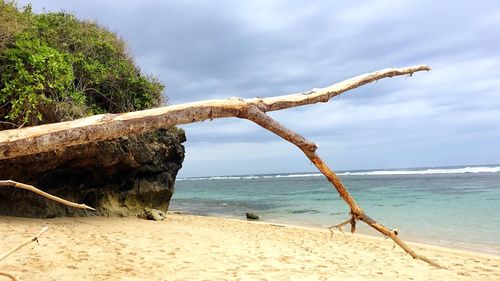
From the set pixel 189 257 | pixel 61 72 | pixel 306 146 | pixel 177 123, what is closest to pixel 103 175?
pixel 61 72

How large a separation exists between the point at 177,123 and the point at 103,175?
30.9 ft

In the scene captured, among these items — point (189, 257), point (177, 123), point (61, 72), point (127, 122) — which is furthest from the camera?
point (61, 72)

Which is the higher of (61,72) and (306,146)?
(61,72)

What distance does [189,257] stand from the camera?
24.7ft

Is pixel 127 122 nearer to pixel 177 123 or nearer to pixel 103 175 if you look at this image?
pixel 177 123

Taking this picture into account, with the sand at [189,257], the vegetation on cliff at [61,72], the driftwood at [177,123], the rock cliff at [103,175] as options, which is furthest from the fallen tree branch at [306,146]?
the rock cliff at [103,175]

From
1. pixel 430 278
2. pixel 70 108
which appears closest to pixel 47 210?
pixel 70 108

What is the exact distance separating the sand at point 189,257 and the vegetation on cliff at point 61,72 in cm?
252

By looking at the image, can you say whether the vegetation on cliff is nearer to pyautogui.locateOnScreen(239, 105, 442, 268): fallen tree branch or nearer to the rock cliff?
the rock cliff

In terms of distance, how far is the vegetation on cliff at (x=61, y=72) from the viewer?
28.1ft

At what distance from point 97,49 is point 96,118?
943 centimetres

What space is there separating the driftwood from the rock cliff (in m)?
7.39

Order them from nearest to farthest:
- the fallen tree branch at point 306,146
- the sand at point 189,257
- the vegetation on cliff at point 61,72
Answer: the fallen tree branch at point 306,146
the sand at point 189,257
the vegetation on cliff at point 61,72

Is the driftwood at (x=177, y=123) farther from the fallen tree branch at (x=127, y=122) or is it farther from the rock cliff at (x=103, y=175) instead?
the rock cliff at (x=103, y=175)
